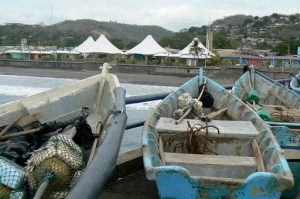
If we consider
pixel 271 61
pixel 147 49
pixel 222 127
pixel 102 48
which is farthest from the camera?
pixel 102 48

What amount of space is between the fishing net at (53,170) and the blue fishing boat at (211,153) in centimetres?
60

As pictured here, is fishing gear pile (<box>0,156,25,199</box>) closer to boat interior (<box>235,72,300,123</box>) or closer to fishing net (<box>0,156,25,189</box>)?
fishing net (<box>0,156,25,189</box>)

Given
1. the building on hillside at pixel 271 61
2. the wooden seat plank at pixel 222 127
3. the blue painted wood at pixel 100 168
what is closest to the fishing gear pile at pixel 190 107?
the wooden seat plank at pixel 222 127

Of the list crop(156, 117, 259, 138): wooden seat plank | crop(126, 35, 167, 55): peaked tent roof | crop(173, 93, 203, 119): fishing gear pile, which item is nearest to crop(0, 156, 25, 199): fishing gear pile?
crop(156, 117, 259, 138): wooden seat plank

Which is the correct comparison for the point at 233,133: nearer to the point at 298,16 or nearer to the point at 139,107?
the point at 139,107

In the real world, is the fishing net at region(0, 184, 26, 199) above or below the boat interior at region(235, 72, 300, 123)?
below

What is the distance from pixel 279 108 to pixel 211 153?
2766 mm

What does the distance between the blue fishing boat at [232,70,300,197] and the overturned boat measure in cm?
182

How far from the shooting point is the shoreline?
42906 millimetres

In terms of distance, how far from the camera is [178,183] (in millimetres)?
3383

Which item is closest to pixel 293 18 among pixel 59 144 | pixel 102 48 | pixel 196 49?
pixel 102 48

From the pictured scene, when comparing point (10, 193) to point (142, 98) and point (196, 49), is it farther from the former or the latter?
point (196, 49)

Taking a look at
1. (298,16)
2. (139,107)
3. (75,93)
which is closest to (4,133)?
(75,93)

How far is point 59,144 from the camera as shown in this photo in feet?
12.0
